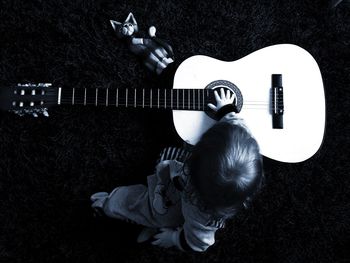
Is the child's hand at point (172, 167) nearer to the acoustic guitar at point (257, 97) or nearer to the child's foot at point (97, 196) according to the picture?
the acoustic guitar at point (257, 97)

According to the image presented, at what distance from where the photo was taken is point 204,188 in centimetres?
79

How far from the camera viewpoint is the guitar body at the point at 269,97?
4.05 feet

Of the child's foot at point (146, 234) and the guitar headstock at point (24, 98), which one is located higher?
the guitar headstock at point (24, 98)

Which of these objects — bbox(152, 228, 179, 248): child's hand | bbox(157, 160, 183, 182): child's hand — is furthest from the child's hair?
bbox(152, 228, 179, 248): child's hand

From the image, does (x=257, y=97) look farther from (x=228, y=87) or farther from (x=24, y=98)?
(x=24, y=98)

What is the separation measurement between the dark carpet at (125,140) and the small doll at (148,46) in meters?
0.05

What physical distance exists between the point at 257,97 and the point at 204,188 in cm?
58

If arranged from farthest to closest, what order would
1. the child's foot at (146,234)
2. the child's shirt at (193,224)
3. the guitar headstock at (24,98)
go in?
the child's foot at (146,234), the guitar headstock at (24,98), the child's shirt at (193,224)

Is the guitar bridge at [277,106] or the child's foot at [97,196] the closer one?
the guitar bridge at [277,106]

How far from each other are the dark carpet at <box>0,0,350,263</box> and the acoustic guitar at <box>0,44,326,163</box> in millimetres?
133

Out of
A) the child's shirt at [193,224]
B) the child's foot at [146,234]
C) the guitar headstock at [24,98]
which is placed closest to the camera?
the child's shirt at [193,224]

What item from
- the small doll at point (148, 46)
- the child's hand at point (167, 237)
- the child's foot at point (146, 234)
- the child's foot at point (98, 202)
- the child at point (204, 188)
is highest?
the small doll at point (148, 46)

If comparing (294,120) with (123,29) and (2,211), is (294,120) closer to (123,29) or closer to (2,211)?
(123,29)

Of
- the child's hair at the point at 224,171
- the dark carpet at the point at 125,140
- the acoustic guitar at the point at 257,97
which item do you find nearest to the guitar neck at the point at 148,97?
the acoustic guitar at the point at 257,97
